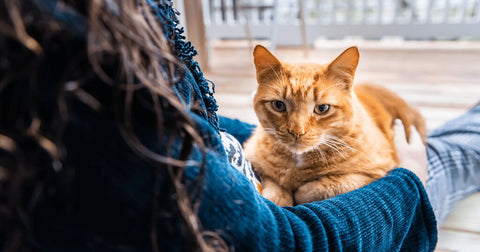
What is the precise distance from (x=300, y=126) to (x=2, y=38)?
0.73m

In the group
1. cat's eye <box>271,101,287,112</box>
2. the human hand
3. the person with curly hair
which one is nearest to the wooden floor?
the human hand

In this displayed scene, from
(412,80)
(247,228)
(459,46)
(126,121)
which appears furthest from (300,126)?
(459,46)

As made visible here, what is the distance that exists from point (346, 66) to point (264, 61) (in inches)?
8.6

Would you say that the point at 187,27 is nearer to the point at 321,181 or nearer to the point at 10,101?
the point at 321,181

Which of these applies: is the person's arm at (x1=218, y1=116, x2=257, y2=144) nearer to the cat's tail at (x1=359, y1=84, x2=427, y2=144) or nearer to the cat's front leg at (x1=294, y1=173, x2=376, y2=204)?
the cat's front leg at (x1=294, y1=173, x2=376, y2=204)

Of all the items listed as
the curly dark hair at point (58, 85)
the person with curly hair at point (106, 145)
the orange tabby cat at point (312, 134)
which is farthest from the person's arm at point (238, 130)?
the curly dark hair at point (58, 85)

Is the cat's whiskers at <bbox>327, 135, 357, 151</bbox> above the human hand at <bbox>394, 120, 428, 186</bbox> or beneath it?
above

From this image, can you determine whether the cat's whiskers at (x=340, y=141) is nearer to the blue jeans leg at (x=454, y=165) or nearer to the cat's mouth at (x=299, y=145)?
the cat's mouth at (x=299, y=145)

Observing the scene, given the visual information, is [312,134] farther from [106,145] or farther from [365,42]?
[365,42]

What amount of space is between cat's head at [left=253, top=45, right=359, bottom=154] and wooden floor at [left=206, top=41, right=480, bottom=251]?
689 mm

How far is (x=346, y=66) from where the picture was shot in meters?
0.99

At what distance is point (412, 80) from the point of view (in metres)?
2.66

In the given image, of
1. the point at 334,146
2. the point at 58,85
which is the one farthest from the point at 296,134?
the point at 58,85

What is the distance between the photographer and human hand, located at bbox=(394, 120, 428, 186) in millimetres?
1074
